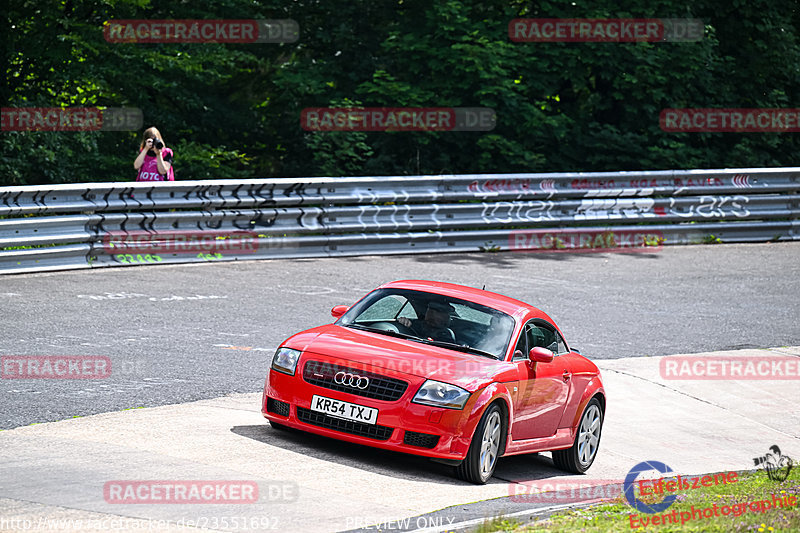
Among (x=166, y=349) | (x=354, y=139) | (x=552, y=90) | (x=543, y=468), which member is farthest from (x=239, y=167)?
(x=543, y=468)

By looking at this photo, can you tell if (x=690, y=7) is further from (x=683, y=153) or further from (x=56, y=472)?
(x=56, y=472)

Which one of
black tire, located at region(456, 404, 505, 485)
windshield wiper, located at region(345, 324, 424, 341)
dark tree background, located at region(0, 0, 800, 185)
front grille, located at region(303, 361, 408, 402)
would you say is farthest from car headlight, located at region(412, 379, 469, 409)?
dark tree background, located at region(0, 0, 800, 185)

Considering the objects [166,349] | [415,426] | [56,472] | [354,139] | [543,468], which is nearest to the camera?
[56,472]

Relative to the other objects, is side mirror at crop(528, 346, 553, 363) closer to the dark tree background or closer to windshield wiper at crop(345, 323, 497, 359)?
windshield wiper at crop(345, 323, 497, 359)

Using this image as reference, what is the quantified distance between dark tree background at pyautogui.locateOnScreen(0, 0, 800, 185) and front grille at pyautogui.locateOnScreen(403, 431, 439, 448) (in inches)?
582

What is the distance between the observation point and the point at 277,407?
863cm

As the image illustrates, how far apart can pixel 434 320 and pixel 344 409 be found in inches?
48.9

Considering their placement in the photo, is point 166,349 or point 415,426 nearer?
point 415,426

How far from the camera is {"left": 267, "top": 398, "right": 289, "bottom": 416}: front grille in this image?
8586mm

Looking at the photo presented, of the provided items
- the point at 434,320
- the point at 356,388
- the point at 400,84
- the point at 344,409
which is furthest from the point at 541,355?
the point at 400,84

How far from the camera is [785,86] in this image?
26.4 metres

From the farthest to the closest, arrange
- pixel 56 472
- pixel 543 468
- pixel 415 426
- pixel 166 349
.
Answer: pixel 166 349, pixel 543 468, pixel 415 426, pixel 56 472

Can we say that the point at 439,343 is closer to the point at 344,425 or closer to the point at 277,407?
the point at 344,425

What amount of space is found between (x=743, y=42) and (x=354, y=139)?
9506 mm
